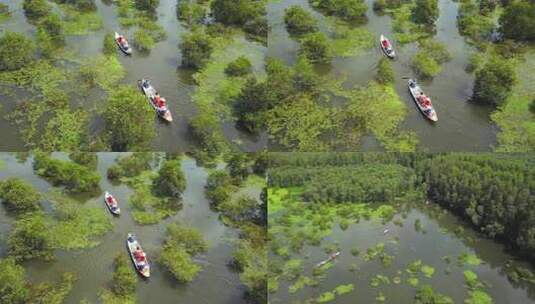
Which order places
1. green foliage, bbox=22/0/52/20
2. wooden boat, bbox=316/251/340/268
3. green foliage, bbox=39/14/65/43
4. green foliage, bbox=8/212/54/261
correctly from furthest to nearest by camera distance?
green foliage, bbox=22/0/52/20 < green foliage, bbox=39/14/65/43 < wooden boat, bbox=316/251/340/268 < green foliage, bbox=8/212/54/261

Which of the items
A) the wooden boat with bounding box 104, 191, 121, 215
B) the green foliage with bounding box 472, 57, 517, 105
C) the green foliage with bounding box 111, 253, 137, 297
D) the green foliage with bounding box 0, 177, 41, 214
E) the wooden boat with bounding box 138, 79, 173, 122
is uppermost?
the green foliage with bounding box 472, 57, 517, 105

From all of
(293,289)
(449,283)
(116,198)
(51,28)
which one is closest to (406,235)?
(449,283)

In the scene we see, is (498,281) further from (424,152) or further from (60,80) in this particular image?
(60,80)

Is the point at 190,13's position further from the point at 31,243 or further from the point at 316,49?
the point at 31,243

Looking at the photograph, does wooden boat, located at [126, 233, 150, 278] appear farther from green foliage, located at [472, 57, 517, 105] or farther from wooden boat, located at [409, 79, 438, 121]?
green foliage, located at [472, 57, 517, 105]

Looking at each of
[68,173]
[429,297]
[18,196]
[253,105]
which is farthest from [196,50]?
[429,297]

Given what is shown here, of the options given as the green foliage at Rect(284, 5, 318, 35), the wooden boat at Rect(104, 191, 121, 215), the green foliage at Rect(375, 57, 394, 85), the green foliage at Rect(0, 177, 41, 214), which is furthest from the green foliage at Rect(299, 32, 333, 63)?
the green foliage at Rect(0, 177, 41, 214)
